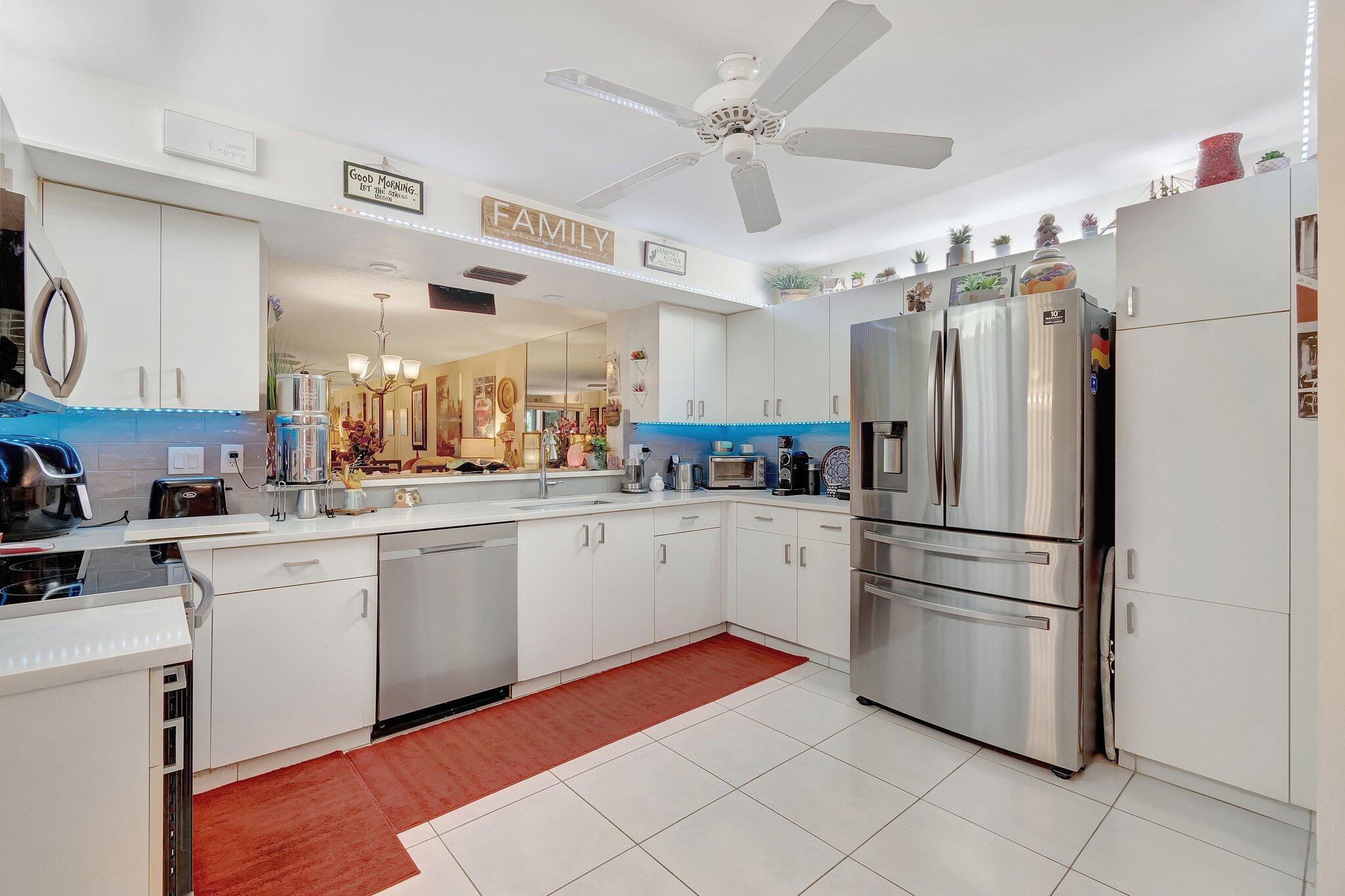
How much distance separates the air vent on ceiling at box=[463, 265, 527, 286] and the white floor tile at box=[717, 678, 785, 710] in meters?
2.48


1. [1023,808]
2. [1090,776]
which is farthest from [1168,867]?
[1090,776]

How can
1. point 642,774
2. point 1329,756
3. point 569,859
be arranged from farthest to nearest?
point 642,774, point 569,859, point 1329,756

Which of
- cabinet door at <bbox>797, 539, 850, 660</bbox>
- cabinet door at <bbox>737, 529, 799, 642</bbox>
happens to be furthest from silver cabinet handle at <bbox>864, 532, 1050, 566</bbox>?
cabinet door at <bbox>737, 529, 799, 642</bbox>

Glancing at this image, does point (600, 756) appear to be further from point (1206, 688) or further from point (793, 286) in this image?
point (793, 286)

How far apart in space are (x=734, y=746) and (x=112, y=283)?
2949mm

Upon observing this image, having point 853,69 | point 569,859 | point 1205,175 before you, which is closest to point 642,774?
point 569,859

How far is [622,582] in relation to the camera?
3.29m

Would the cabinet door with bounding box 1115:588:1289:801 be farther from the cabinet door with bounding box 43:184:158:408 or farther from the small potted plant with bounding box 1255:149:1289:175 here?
the cabinet door with bounding box 43:184:158:408

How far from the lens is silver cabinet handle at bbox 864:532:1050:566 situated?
7.53 ft

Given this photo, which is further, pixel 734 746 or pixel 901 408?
pixel 901 408

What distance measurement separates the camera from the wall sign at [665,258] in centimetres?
353

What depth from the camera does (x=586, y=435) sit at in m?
4.36

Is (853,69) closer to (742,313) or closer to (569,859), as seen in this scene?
(742,313)

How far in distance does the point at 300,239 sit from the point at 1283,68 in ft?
12.6
